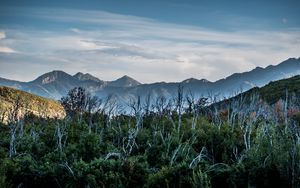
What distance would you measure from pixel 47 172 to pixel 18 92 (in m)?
98.2

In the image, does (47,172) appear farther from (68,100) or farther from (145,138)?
(68,100)

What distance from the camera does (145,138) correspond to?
3475 centimetres

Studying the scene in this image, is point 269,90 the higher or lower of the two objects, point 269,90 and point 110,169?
the higher

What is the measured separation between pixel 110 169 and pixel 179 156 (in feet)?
18.6

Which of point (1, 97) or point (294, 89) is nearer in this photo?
point (294, 89)

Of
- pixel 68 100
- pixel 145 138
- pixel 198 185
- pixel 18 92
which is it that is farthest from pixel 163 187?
pixel 18 92

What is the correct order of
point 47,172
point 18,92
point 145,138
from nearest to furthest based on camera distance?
point 47,172 < point 145,138 < point 18,92

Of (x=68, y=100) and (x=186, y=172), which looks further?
(x=68, y=100)

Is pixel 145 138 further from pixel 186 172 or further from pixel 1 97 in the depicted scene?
pixel 1 97

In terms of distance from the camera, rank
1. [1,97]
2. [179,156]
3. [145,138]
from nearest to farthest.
A: [179,156] → [145,138] → [1,97]

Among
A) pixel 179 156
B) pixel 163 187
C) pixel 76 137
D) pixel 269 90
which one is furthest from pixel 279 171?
pixel 269 90

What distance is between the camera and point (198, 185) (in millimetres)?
17469

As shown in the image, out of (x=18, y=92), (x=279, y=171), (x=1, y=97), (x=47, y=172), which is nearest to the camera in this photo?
(x=279, y=171)

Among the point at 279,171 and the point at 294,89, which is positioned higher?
the point at 294,89
